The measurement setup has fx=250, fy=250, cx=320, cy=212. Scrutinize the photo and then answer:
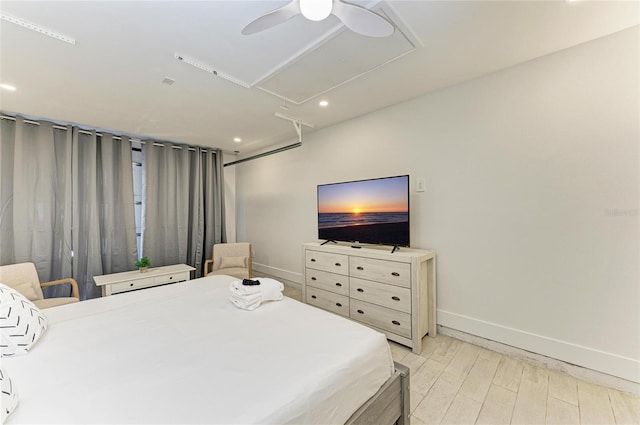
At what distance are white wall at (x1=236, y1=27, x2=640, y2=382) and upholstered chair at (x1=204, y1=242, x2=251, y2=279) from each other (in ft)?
8.91

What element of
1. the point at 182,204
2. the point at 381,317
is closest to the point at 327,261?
the point at 381,317

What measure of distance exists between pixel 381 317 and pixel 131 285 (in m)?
3.24

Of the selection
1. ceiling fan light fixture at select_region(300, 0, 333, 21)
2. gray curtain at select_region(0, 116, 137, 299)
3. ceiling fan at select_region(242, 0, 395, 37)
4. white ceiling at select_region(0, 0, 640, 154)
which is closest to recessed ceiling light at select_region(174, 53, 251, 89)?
white ceiling at select_region(0, 0, 640, 154)

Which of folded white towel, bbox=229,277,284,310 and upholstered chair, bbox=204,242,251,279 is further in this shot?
upholstered chair, bbox=204,242,251,279

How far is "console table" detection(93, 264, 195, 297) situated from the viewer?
3175 mm

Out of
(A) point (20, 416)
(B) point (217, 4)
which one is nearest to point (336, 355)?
(A) point (20, 416)

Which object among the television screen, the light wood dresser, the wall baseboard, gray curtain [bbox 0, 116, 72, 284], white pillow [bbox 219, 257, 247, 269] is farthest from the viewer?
white pillow [bbox 219, 257, 247, 269]

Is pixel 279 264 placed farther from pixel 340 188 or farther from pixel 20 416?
pixel 20 416

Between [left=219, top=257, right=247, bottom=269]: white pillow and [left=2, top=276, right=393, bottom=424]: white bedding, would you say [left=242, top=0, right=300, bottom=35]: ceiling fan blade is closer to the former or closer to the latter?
[left=2, top=276, right=393, bottom=424]: white bedding

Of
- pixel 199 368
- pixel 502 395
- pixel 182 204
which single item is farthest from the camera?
pixel 182 204

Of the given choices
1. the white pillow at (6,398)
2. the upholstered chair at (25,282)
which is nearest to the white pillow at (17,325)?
the white pillow at (6,398)

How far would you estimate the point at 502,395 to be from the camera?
1824mm

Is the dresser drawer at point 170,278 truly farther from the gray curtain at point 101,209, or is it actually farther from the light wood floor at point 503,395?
the light wood floor at point 503,395

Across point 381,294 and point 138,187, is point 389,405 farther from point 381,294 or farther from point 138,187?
point 138,187
